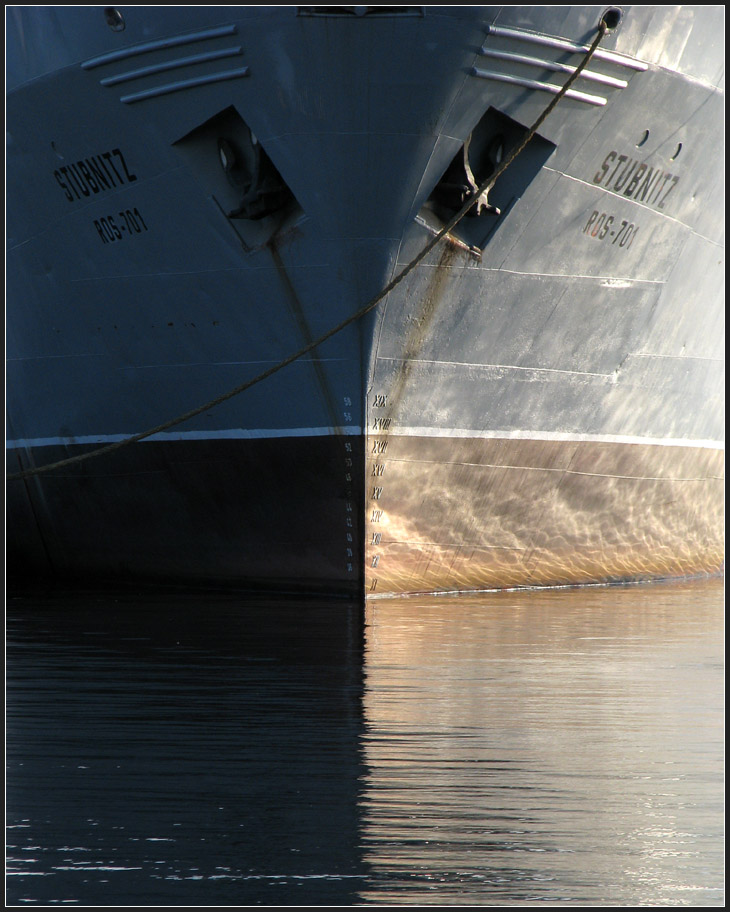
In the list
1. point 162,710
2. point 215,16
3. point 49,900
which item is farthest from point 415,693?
point 215,16

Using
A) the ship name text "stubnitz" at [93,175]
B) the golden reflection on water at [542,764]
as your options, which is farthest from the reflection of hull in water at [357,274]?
the golden reflection on water at [542,764]

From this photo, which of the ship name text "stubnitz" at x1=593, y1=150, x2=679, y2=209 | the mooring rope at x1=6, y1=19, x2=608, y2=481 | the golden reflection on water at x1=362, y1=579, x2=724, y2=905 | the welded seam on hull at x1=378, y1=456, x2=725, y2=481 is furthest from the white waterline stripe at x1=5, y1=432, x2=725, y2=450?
the ship name text "stubnitz" at x1=593, y1=150, x2=679, y2=209

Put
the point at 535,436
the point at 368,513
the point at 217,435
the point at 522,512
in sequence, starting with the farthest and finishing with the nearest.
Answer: the point at 522,512, the point at 535,436, the point at 217,435, the point at 368,513

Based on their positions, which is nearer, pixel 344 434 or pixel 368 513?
pixel 344 434

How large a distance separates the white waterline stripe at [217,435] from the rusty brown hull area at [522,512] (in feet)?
1.02

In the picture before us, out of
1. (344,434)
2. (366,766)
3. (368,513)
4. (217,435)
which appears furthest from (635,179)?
(366,766)

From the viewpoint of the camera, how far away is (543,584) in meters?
11.4

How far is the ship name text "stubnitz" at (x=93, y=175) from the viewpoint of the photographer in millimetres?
9719

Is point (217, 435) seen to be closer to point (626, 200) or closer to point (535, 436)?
point (535, 436)

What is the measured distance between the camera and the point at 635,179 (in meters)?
10.1

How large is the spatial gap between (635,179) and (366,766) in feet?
22.0

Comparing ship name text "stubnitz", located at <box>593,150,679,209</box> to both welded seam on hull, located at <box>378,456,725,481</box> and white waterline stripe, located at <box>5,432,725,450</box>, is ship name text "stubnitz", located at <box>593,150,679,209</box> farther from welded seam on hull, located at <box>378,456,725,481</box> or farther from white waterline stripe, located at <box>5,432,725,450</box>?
welded seam on hull, located at <box>378,456,725,481</box>

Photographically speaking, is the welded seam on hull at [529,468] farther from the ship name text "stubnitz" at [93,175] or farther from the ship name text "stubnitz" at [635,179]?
the ship name text "stubnitz" at [93,175]

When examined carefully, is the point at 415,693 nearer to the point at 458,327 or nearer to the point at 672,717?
the point at 672,717
